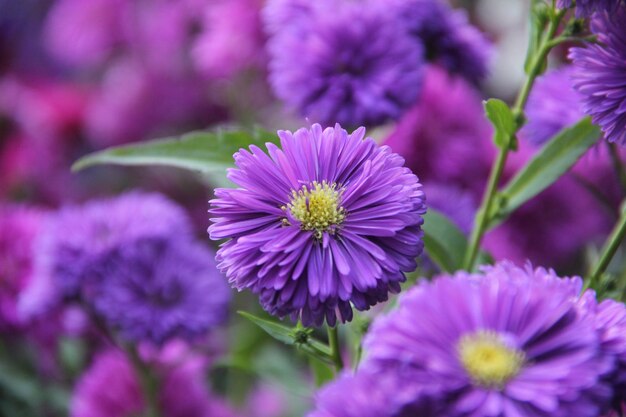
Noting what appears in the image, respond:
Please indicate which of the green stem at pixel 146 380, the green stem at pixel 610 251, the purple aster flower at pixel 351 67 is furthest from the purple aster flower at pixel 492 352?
the green stem at pixel 146 380

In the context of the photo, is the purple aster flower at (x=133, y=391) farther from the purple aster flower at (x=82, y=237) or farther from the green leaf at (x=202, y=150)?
the green leaf at (x=202, y=150)

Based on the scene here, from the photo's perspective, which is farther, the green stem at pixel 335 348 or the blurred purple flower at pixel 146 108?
the blurred purple flower at pixel 146 108

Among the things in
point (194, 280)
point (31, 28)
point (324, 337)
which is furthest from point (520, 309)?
point (31, 28)

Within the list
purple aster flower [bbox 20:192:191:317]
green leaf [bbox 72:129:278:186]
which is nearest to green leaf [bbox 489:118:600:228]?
green leaf [bbox 72:129:278:186]

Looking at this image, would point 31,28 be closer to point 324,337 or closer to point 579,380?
point 324,337

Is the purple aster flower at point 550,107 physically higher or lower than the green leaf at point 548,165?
higher

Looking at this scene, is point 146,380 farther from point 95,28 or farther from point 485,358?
point 95,28
